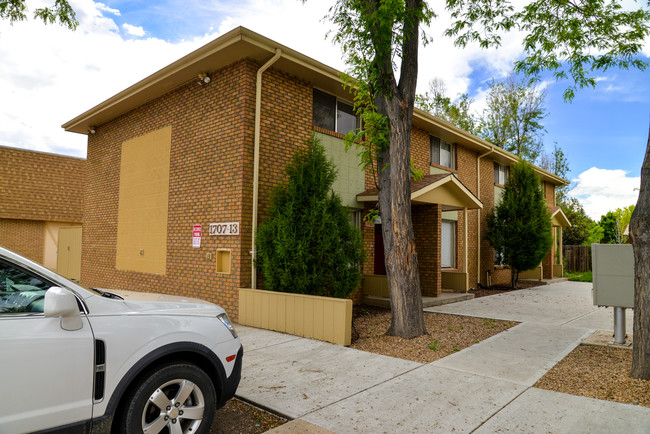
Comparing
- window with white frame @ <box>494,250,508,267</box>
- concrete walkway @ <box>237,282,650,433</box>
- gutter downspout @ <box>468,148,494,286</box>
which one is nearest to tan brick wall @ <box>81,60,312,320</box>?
concrete walkway @ <box>237,282,650,433</box>

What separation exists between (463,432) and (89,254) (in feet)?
42.6

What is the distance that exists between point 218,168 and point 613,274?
24.2ft

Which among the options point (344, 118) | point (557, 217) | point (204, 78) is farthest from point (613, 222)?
point (204, 78)

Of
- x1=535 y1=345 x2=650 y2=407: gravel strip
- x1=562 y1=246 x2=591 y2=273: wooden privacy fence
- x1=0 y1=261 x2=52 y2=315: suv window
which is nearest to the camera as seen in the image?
x1=0 y1=261 x2=52 y2=315: suv window

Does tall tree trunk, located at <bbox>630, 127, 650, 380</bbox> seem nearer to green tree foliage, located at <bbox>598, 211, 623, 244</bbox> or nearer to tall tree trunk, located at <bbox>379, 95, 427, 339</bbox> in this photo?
tall tree trunk, located at <bbox>379, 95, 427, 339</bbox>

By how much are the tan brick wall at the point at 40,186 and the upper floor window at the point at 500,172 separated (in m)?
18.8

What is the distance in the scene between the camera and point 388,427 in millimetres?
3713

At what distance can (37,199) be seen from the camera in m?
18.5

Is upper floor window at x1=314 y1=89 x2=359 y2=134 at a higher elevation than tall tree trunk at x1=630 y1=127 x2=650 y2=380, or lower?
higher

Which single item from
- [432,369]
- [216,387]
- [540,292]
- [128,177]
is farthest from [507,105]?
[216,387]

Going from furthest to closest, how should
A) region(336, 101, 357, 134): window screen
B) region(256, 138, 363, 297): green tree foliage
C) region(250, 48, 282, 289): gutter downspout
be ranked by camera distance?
region(336, 101, 357, 134): window screen → region(250, 48, 282, 289): gutter downspout → region(256, 138, 363, 297): green tree foliage

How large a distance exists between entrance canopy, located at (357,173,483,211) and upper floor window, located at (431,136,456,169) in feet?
7.73

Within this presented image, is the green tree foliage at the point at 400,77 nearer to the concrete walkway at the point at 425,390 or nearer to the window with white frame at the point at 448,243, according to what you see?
the concrete walkway at the point at 425,390

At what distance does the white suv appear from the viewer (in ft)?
7.90
